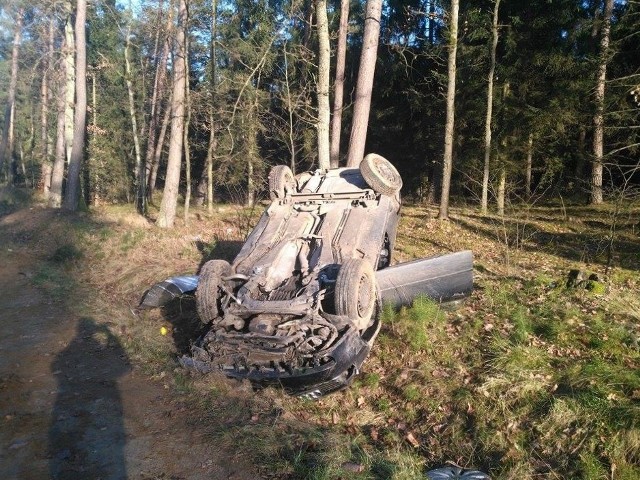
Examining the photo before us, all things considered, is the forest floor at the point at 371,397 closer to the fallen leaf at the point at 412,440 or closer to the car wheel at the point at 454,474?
the fallen leaf at the point at 412,440

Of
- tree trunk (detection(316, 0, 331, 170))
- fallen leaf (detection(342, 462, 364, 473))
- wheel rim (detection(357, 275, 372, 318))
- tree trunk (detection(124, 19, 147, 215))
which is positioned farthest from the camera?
tree trunk (detection(124, 19, 147, 215))

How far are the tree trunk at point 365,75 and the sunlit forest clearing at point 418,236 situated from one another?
6 cm

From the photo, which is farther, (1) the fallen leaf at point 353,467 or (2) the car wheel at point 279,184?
(2) the car wheel at point 279,184

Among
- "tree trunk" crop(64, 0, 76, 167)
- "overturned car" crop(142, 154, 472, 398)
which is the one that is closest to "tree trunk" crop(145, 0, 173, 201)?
"tree trunk" crop(64, 0, 76, 167)

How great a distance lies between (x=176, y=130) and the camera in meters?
15.2

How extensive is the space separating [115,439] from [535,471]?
154 inches

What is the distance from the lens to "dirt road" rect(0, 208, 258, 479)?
4.28m

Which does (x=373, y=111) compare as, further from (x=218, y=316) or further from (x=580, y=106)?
(x=218, y=316)

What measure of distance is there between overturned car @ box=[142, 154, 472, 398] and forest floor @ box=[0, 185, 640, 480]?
0.36 m

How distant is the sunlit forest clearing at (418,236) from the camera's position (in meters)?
4.96

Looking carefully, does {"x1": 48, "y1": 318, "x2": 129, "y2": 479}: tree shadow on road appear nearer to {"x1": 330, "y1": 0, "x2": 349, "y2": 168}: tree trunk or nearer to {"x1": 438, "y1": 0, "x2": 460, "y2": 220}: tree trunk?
{"x1": 330, "y1": 0, "x2": 349, "y2": 168}: tree trunk

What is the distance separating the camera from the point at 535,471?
4.57 m

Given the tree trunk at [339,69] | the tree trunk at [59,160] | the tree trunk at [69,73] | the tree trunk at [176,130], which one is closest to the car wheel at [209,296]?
the tree trunk at [176,130]

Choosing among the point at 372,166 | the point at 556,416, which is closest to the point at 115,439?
the point at 556,416
